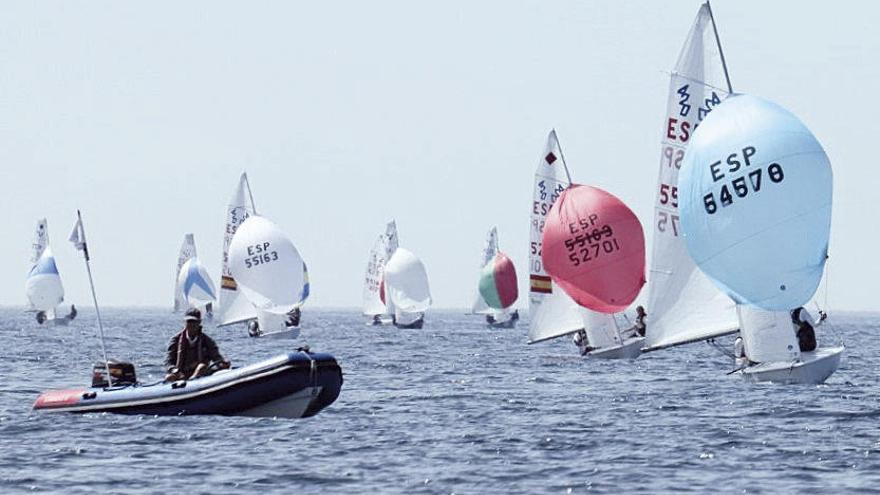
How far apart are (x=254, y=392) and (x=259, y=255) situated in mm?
32342

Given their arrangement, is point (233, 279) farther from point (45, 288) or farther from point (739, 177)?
point (739, 177)

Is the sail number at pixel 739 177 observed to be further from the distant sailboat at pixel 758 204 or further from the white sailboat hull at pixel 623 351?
the white sailboat hull at pixel 623 351

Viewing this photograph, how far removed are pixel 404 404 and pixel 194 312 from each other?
6.92 metres

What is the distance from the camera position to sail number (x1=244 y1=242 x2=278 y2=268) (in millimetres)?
58500

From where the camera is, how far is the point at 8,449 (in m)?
23.2

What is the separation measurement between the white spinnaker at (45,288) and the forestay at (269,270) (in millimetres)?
48465

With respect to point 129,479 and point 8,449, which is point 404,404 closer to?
point 8,449

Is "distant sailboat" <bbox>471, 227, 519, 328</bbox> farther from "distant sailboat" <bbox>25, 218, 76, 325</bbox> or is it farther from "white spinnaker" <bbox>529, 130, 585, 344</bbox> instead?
"white spinnaker" <bbox>529, 130, 585, 344</bbox>

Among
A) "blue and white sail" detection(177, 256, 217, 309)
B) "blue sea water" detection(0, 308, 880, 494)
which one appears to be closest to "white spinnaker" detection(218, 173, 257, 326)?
"blue and white sail" detection(177, 256, 217, 309)

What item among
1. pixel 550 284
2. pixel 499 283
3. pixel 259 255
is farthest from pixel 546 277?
pixel 499 283

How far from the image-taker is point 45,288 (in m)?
104

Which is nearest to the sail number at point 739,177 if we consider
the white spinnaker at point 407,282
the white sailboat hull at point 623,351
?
the white sailboat hull at point 623,351

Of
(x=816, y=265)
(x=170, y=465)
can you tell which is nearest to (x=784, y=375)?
(x=816, y=265)

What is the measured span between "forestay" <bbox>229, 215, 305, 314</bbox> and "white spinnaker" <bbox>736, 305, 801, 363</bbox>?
28.0 meters
